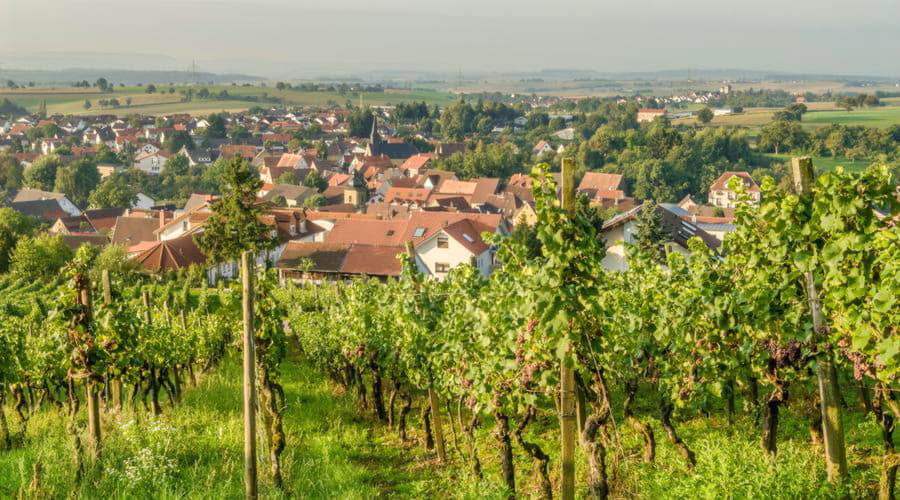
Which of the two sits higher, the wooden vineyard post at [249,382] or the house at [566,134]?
the house at [566,134]

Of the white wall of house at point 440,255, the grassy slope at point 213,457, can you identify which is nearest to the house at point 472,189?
the white wall of house at point 440,255

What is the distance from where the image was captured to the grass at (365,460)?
23.3 feet

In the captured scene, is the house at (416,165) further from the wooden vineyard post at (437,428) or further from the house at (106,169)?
the wooden vineyard post at (437,428)

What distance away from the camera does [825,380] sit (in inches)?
281

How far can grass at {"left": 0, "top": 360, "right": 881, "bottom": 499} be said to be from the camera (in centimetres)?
709

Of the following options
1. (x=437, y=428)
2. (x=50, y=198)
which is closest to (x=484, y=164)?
(x=50, y=198)

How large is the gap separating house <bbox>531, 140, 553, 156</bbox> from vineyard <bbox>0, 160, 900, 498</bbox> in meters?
114

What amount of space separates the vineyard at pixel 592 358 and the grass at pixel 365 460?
5cm

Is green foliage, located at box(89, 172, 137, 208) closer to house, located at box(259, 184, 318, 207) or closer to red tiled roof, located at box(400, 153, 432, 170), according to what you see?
house, located at box(259, 184, 318, 207)

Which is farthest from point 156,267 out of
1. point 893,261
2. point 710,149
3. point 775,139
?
point 775,139

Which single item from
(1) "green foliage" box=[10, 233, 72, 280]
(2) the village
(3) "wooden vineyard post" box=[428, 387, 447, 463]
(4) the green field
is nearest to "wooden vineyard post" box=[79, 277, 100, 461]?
(2) the village

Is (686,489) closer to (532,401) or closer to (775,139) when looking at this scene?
(532,401)

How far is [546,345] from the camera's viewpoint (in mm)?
6566

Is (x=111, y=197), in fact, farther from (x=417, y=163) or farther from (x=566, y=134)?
(x=566, y=134)
